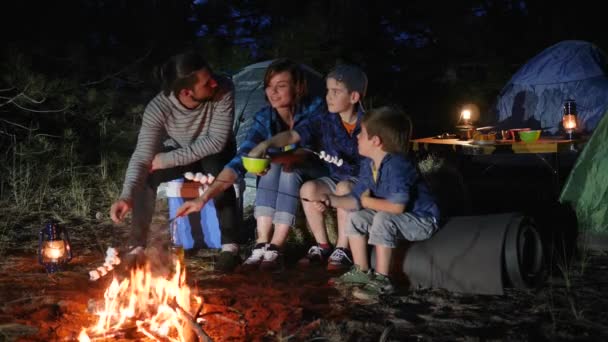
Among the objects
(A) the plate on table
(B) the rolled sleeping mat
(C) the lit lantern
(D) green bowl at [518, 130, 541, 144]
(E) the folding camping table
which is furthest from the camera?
(C) the lit lantern

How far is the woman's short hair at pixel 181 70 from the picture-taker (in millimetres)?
3621

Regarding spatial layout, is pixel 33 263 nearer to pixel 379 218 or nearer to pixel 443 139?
pixel 379 218

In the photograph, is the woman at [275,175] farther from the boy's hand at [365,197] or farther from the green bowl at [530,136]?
the green bowl at [530,136]

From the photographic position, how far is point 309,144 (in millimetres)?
3984

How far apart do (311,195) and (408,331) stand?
1.28 meters

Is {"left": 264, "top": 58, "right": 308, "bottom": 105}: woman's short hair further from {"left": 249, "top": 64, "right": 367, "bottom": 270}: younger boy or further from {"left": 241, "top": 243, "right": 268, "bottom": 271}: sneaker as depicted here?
{"left": 241, "top": 243, "right": 268, "bottom": 271}: sneaker

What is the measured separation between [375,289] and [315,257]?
0.77 meters

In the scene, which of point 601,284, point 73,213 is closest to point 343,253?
point 601,284

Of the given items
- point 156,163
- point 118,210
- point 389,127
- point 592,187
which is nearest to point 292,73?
point 389,127

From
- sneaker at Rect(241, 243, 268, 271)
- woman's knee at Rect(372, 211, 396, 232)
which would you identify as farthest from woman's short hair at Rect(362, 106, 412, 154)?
sneaker at Rect(241, 243, 268, 271)

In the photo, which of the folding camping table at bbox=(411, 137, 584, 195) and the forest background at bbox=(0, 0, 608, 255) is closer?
the folding camping table at bbox=(411, 137, 584, 195)

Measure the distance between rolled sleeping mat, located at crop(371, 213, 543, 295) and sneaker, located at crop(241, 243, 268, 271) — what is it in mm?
845

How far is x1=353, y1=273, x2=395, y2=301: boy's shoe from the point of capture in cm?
314

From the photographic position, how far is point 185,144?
4.09 m
